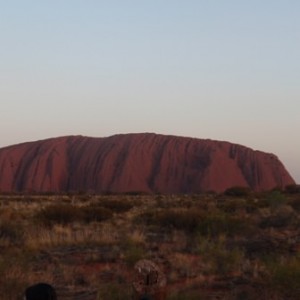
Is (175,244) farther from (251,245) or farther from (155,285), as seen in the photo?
(155,285)

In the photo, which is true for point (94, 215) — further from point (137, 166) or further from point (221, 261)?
point (137, 166)

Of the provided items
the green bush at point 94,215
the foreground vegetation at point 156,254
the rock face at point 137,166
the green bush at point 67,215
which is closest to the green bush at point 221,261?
the foreground vegetation at point 156,254

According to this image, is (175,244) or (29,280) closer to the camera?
(29,280)

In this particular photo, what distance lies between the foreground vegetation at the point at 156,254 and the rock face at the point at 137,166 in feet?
195

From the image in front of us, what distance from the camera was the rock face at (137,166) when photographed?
82.5m

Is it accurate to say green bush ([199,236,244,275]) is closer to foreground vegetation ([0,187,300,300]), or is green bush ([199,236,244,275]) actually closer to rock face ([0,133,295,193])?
foreground vegetation ([0,187,300,300])

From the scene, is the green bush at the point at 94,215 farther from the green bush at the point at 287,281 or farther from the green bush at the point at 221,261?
the green bush at the point at 287,281

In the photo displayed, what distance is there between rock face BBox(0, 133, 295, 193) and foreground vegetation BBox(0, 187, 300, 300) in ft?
195

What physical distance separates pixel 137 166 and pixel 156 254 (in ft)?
233

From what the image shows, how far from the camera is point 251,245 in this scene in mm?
14633

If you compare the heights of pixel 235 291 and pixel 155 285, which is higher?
pixel 155 285

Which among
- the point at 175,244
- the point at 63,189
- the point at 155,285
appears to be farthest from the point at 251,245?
the point at 63,189

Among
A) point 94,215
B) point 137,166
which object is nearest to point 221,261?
point 94,215

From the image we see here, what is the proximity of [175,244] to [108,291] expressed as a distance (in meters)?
7.38
